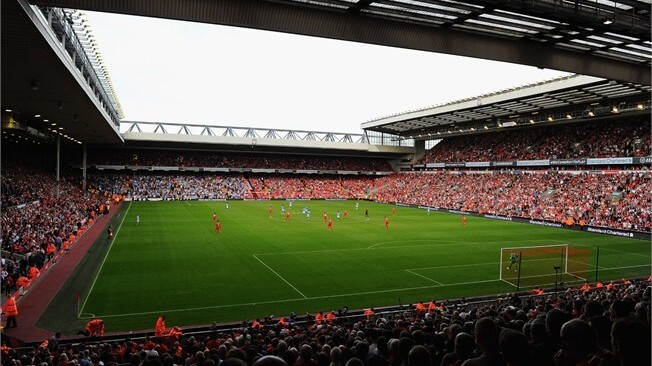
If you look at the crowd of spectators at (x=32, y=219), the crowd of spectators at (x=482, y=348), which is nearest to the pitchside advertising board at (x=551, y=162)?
the crowd of spectators at (x=482, y=348)

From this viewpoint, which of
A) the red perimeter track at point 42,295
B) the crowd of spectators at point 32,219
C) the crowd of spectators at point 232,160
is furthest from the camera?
the crowd of spectators at point 232,160

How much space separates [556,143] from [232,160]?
173ft

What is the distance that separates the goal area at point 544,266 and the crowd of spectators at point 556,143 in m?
25.5

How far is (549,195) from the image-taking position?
49.1m

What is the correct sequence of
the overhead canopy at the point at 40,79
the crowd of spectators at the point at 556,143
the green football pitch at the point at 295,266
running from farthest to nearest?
1. the crowd of spectators at the point at 556,143
2. the green football pitch at the point at 295,266
3. the overhead canopy at the point at 40,79

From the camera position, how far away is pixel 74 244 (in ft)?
93.8

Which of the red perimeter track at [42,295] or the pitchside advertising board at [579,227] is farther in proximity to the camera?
the pitchside advertising board at [579,227]

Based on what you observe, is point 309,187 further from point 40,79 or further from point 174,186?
point 40,79

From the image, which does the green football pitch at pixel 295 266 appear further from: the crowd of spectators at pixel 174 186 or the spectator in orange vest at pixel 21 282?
the crowd of spectators at pixel 174 186

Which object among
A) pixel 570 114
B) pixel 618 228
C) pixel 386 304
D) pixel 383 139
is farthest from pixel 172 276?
pixel 383 139

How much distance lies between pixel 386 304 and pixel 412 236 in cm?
1766

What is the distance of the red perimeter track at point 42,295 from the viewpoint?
1378cm

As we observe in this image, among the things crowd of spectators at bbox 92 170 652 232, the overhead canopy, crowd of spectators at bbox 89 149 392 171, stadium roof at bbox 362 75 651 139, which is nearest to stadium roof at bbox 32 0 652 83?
the overhead canopy

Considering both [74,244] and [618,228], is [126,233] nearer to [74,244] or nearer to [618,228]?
[74,244]
